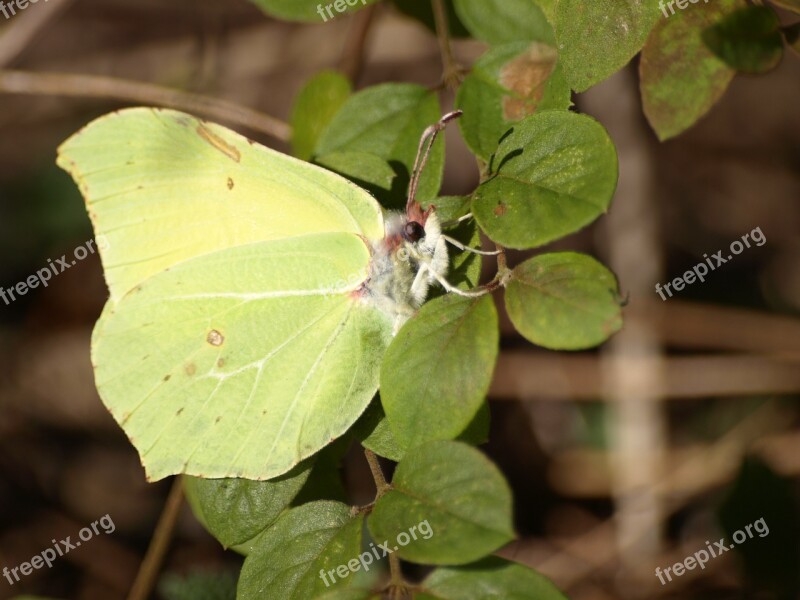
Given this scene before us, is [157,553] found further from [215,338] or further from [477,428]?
[477,428]

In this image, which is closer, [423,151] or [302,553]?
[302,553]

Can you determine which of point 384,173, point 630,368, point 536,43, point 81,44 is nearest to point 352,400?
point 384,173

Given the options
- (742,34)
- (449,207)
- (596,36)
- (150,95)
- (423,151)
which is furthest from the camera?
(150,95)

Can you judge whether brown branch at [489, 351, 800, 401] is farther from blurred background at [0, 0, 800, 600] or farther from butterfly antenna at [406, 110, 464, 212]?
butterfly antenna at [406, 110, 464, 212]

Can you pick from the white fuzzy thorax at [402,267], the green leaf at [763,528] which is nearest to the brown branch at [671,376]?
the green leaf at [763,528]

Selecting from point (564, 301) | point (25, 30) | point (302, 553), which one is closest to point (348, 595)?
point (302, 553)
